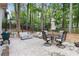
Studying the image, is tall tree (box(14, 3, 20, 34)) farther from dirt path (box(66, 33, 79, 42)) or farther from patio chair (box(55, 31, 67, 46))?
dirt path (box(66, 33, 79, 42))

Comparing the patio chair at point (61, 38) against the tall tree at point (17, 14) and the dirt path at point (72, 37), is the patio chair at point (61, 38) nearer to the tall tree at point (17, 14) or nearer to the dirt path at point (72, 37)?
the dirt path at point (72, 37)

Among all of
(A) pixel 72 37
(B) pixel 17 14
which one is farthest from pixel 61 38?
(B) pixel 17 14

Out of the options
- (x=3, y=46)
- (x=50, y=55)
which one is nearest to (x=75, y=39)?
(x=50, y=55)

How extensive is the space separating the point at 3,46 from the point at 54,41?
20.3 inches

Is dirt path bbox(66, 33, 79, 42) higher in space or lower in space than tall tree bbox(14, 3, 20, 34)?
lower

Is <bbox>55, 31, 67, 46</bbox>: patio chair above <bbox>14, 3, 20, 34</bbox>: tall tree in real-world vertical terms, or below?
below

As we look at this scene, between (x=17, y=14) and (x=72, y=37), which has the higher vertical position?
(x=17, y=14)

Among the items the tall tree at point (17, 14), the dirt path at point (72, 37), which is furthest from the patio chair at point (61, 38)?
the tall tree at point (17, 14)

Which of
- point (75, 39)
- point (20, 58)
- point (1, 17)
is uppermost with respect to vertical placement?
point (1, 17)

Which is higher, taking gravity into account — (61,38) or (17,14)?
(17,14)

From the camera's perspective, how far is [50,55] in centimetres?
273

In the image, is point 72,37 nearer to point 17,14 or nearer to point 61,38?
point 61,38

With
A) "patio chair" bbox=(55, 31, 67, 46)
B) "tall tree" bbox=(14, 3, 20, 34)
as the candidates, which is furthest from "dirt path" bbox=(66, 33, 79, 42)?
"tall tree" bbox=(14, 3, 20, 34)

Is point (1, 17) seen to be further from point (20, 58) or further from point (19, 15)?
point (20, 58)
